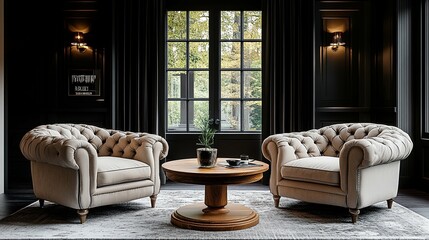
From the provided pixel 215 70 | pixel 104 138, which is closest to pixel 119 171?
pixel 104 138

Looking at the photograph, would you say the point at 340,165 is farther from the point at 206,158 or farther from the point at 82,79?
the point at 82,79

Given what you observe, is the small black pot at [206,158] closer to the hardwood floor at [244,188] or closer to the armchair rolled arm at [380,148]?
the armchair rolled arm at [380,148]

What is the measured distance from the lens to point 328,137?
4844mm

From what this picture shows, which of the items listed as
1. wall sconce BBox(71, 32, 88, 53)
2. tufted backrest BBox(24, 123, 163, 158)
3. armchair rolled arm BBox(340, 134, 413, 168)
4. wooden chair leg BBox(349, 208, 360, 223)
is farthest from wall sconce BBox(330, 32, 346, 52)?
wall sconce BBox(71, 32, 88, 53)

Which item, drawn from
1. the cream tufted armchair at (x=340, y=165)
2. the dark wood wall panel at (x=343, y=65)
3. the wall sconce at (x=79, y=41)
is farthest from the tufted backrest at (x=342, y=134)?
the wall sconce at (x=79, y=41)

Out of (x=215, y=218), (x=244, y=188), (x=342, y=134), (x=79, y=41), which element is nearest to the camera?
(x=215, y=218)

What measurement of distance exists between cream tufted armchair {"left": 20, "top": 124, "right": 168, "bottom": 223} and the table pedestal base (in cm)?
60

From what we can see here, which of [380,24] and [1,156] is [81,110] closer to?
[1,156]

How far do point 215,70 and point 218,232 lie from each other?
10.5 feet

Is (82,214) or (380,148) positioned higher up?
(380,148)

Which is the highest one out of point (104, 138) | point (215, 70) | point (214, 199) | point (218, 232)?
point (215, 70)

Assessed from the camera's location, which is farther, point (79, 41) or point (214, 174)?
point (79, 41)

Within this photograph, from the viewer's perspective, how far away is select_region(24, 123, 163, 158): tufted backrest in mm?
4516

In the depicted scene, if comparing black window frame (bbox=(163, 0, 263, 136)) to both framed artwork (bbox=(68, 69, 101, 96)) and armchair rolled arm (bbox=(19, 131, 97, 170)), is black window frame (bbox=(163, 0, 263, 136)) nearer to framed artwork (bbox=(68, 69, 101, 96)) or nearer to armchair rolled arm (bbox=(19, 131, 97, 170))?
framed artwork (bbox=(68, 69, 101, 96))
